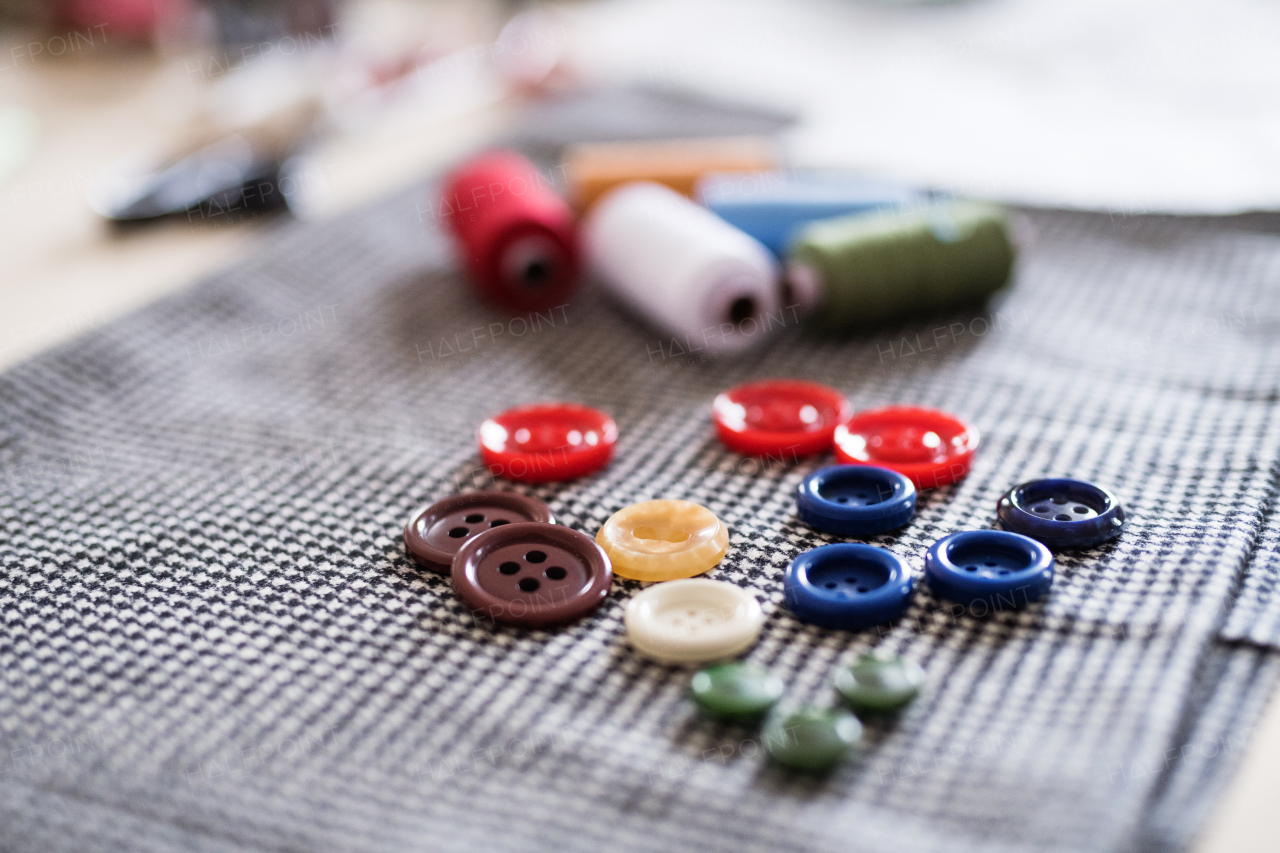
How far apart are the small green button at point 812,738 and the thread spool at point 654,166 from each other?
87 cm

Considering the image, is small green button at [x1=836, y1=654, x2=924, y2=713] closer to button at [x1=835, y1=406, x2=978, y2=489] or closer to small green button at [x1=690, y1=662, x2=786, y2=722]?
small green button at [x1=690, y1=662, x2=786, y2=722]

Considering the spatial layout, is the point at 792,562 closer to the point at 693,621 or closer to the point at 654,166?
the point at 693,621

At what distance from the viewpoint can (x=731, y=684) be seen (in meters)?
0.69

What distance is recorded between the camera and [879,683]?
2.23 ft

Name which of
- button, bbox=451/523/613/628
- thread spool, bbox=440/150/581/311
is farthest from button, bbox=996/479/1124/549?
thread spool, bbox=440/150/581/311

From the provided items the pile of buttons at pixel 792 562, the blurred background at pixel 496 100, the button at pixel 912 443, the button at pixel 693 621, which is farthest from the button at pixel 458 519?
the blurred background at pixel 496 100

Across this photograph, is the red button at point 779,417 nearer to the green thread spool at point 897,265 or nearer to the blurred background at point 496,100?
the green thread spool at point 897,265

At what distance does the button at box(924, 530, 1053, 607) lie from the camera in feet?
2.47

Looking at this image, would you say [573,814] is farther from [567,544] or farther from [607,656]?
[567,544]

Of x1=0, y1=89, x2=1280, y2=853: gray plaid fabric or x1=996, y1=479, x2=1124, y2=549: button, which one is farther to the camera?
x1=996, y1=479, x2=1124, y2=549: button

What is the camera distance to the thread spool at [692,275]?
3.78 ft

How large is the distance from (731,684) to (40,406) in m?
0.72

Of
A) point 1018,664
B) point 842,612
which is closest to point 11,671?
point 842,612

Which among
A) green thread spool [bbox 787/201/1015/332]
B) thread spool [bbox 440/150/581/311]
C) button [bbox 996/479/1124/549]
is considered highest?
green thread spool [bbox 787/201/1015/332]
